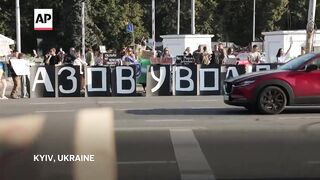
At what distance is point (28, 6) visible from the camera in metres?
62.1

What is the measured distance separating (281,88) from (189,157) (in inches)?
230

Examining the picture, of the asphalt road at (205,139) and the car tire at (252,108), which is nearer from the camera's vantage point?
the asphalt road at (205,139)

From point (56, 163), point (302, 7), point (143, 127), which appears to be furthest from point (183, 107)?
point (302, 7)

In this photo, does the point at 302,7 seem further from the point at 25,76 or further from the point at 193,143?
the point at 193,143

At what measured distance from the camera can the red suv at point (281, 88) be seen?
13.8 metres

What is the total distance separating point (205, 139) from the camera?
33.4ft

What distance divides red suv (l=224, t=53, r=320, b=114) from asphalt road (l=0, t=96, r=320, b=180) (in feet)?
1.09

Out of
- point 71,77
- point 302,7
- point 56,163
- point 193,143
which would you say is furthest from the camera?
point 302,7

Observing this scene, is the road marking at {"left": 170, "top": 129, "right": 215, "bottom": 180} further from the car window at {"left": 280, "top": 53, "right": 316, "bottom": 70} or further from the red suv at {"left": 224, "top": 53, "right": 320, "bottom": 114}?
the car window at {"left": 280, "top": 53, "right": 316, "bottom": 70}

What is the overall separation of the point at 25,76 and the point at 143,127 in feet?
29.3

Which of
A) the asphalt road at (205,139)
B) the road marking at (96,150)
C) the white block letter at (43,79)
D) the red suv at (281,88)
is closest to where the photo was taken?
the road marking at (96,150)

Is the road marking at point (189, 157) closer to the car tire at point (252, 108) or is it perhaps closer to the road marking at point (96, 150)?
the road marking at point (96, 150)

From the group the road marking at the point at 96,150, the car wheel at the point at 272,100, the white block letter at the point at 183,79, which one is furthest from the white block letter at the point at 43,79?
the car wheel at the point at 272,100

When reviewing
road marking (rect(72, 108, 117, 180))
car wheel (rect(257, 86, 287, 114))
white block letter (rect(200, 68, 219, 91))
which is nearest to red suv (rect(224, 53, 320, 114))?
car wheel (rect(257, 86, 287, 114))
